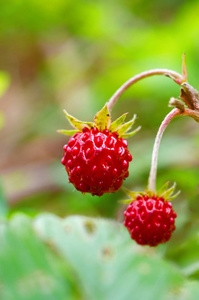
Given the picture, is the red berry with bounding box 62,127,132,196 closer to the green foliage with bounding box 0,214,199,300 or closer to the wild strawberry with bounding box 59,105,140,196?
the wild strawberry with bounding box 59,105,140,196

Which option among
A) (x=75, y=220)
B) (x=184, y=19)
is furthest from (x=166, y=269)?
(x=184, y=19)

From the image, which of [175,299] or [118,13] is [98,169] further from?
[118,13]

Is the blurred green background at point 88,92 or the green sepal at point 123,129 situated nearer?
the green sepal at point 123,129

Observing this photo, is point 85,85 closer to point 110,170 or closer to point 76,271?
point 110,170

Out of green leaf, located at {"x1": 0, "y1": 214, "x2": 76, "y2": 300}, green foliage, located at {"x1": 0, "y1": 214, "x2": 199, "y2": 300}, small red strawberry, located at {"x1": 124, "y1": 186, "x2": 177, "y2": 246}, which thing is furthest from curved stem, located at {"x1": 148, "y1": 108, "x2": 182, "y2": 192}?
green leaf, located at {"x1": 0, "y1": 214, "x2": 76, "y2": 300}

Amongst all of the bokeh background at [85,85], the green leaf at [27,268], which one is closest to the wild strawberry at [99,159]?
the green leaf at [27,268]

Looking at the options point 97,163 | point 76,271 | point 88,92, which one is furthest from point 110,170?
point 88,92

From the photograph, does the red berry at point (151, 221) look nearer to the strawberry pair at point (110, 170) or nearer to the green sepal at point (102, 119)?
the strawberry pair at point (110, 170)
